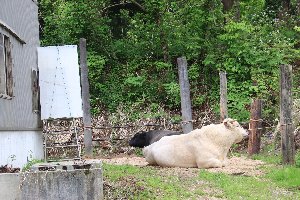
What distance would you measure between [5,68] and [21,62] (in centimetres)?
175

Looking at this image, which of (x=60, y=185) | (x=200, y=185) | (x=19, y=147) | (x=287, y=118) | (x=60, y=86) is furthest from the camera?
(x=60, y=86)

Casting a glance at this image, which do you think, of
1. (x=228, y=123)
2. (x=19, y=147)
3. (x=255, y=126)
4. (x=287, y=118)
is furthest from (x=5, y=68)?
(x=255, y=126)

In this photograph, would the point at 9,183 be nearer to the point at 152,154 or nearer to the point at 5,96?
the point at 5,96

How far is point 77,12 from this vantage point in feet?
78.3

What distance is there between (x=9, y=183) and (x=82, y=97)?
8405 mm

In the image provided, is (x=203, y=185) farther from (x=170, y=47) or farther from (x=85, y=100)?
(x=170, y=47)

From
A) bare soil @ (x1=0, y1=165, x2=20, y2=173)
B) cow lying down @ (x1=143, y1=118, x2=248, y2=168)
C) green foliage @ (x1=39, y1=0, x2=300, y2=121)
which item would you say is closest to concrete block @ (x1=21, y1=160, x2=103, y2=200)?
bare soil @ (x1=0, y1=165, x2=20, y2=173)

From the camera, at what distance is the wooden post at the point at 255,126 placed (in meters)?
15.4

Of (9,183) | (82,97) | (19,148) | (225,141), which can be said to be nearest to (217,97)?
(82,97)

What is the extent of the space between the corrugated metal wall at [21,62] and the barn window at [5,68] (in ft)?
0.51

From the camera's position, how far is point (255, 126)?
15391mm

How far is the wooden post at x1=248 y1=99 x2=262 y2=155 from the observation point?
1537 centimetres

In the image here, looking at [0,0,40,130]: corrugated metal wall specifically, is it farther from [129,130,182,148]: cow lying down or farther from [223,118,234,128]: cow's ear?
[223,118,234,128]: cow's ear

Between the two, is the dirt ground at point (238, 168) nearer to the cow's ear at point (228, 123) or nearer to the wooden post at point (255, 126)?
the wooden post at point (255, 126)
